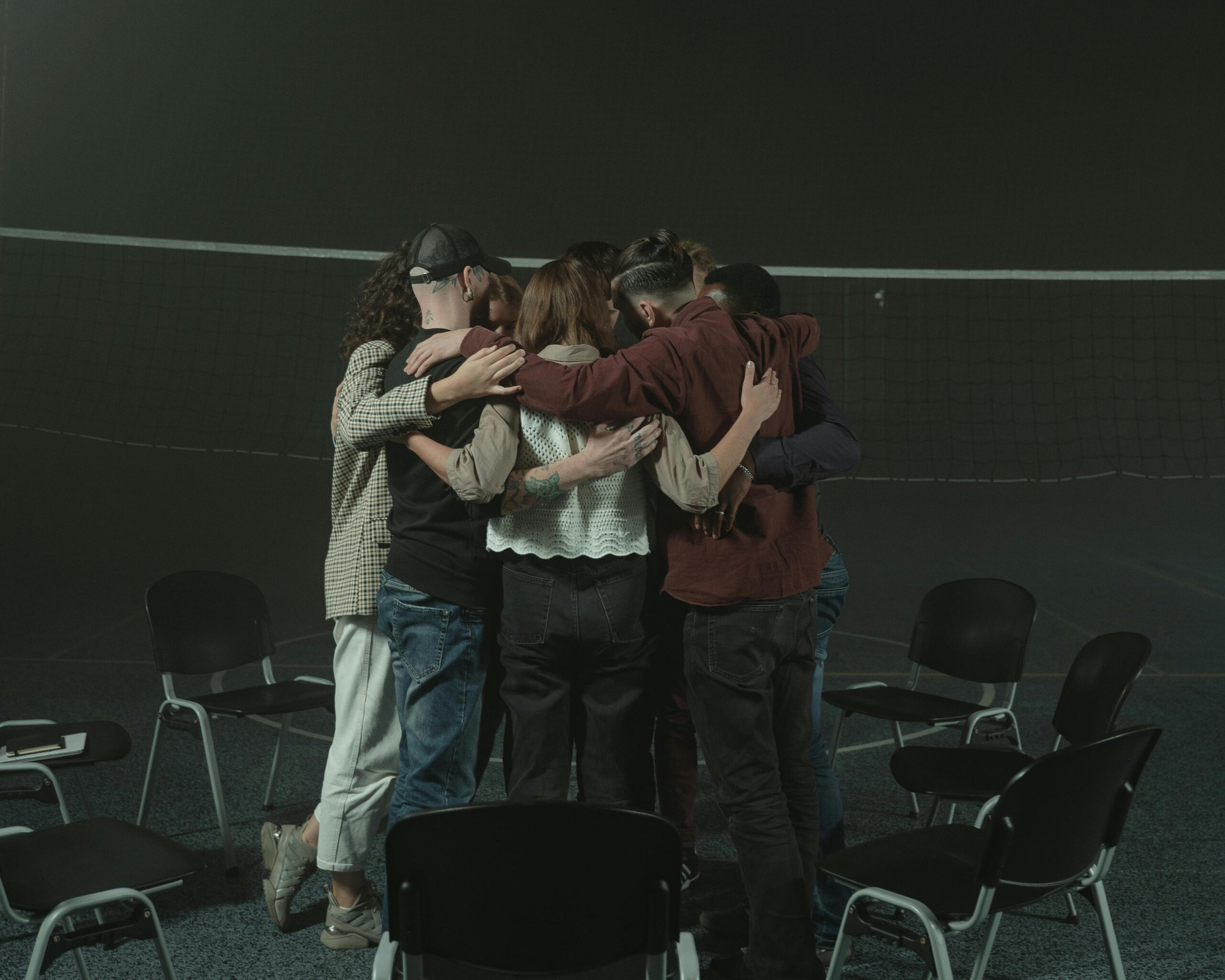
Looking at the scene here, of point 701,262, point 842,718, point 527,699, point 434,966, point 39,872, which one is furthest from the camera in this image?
point 842,718

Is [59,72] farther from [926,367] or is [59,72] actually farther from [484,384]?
[484,384]

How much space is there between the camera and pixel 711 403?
2.16 meters

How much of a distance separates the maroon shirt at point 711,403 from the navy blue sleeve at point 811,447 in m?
A: 0.04

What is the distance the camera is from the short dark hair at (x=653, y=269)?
2.18 metres

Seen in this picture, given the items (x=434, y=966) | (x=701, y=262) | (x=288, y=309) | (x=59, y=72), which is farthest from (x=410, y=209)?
(x=434, y=966)

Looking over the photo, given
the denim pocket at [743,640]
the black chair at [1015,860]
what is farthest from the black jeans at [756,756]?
the black chair at [1015,860]

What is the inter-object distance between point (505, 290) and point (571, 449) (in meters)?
0.59

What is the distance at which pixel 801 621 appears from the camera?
225 cm

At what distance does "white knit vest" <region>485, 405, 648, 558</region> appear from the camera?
7.02 ft

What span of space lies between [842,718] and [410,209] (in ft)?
33.8

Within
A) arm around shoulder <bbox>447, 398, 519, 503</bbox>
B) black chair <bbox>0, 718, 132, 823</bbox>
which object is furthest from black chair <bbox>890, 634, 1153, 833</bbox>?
black chair <bbox>0, 718, 132, 823</bbox>

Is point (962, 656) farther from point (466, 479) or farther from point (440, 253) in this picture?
point (440, 253)

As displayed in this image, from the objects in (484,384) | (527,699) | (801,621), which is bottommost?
(527,699)

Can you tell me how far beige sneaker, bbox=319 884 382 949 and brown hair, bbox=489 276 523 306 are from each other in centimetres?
160
